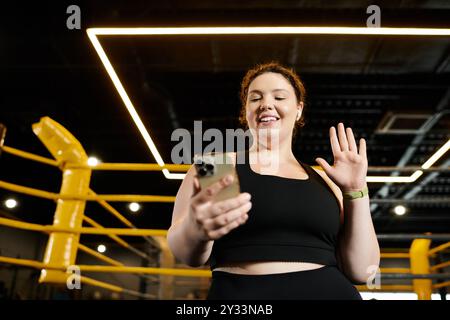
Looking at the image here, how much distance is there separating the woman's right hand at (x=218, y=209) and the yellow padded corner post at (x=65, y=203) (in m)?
1.83

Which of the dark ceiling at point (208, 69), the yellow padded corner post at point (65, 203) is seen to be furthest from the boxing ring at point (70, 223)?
the dark ceiling at point (208, 69)

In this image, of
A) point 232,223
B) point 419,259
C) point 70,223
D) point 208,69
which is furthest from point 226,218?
point 208,69

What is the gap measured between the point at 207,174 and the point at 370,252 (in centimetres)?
59

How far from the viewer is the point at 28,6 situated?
11.6 feet

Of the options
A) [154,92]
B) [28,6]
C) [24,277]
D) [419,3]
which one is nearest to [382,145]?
[419,3]

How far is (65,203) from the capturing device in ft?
7.68

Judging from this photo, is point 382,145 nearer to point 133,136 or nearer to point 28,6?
point 133,136

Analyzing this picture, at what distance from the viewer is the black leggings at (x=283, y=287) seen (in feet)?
2.88

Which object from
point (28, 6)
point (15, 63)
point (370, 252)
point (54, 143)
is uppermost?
point (15, 63)

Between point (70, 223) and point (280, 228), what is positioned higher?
point (70, 223)

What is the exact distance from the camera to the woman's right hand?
701 mm

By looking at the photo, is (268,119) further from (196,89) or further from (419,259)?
(196,89)

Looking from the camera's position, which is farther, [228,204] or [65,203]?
[65,203]

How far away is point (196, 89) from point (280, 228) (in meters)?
4.58
